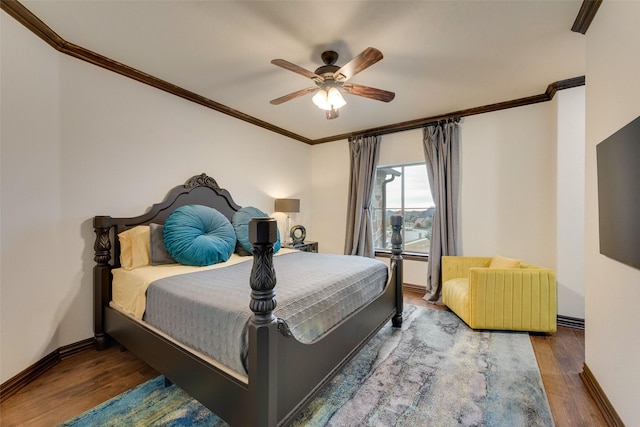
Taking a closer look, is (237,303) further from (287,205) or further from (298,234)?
(298,234)

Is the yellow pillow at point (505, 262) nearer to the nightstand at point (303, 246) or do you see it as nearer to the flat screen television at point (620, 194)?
the flat screen television at point (620, 194)

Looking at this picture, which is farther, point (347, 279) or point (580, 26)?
point (347, 279)

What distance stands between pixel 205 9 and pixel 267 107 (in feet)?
5.58

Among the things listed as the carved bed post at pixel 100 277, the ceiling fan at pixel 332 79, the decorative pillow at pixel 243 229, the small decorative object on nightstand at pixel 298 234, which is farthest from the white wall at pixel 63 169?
the small decorative object on nightstand at pixel 298 234

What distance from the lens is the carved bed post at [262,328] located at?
1.18 m

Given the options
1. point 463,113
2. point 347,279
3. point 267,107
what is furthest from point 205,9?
point 463,113

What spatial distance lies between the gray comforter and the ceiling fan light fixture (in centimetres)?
148

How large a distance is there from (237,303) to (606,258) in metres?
2.24

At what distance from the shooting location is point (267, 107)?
3.54 metres

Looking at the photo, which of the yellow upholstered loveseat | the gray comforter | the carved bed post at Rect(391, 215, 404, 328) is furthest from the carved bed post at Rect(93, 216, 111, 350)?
the yellow upholstered loveseat

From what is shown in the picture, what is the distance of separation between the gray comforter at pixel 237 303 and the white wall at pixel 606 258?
1509 millimetres

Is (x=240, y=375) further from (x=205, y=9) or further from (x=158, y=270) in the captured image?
(x=205, y=9)

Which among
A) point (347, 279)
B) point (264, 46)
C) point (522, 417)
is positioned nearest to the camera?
point (522, 417)

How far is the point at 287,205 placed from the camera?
4.22m
